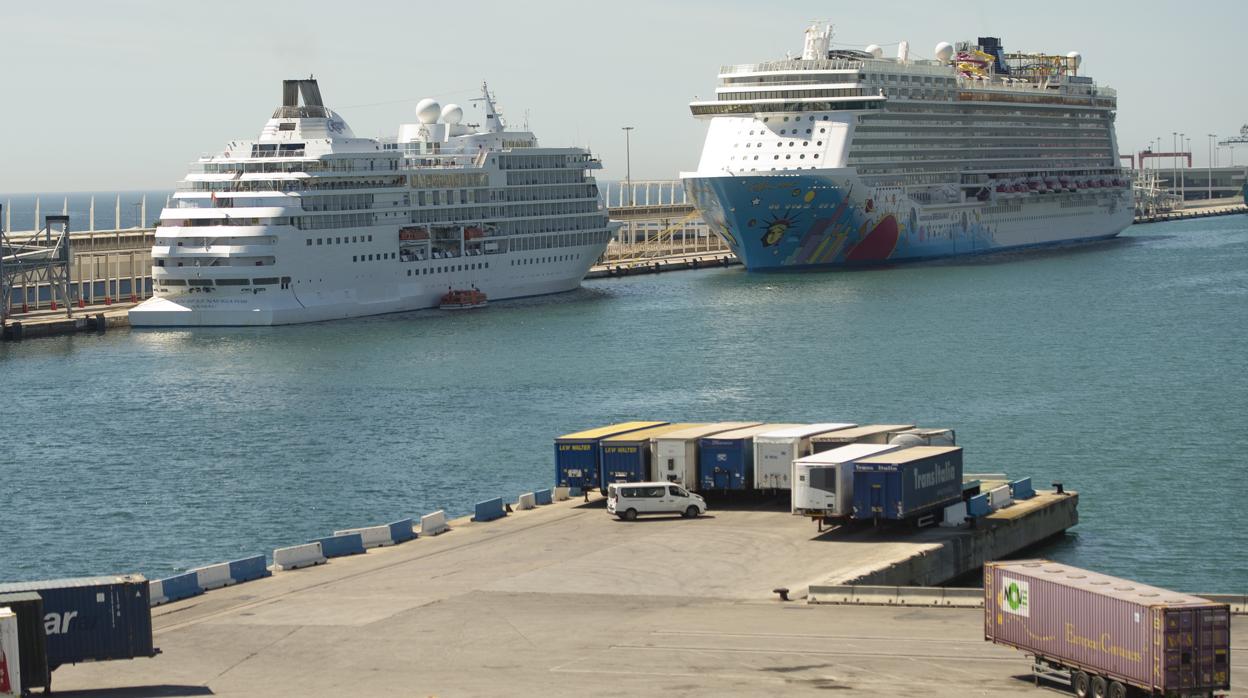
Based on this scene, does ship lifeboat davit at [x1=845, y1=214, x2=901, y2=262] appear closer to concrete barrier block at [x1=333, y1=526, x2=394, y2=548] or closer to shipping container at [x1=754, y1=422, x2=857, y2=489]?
shipping container at [x1=754, y1=422, x2=857, y2=489]

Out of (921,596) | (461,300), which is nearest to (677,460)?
(921,596)

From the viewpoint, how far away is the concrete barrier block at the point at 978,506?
34312 mm

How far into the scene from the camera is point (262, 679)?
24.2 metres

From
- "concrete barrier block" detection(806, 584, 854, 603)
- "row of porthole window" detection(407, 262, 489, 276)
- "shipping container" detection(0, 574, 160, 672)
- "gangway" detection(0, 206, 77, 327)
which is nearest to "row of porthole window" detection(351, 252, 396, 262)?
"row of porthole window" detection(407, 262, 489, 276)

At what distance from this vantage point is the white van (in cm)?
3547

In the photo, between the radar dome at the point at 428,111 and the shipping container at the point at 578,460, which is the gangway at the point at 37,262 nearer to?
the radar dome at the point at 428,111

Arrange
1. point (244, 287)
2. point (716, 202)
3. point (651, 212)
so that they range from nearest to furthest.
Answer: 1. point (244, 287)
2. point (716, 202)
3. point (651, 212)

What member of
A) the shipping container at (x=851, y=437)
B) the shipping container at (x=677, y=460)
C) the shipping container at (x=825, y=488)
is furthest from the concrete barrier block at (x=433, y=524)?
the shipping container at (x=851, y=437)

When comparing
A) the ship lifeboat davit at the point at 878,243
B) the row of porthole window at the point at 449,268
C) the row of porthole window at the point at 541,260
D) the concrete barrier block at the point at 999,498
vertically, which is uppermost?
the ship lifeboat davit at the point at 878,243

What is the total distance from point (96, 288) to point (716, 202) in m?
53.3

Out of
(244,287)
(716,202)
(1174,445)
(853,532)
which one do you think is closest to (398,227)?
(244,287)

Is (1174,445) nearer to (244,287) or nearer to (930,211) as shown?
(244,287)

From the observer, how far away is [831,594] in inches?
Result: 1112

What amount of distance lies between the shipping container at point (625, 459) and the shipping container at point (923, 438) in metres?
4.93
